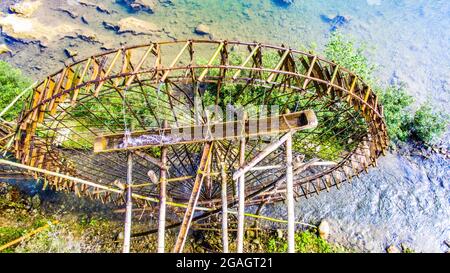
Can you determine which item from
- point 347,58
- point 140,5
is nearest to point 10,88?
point 140,5

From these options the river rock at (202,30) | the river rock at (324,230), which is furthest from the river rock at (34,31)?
the river rock at (324,230)

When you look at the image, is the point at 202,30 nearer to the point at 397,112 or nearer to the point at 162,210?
the point at 397,112

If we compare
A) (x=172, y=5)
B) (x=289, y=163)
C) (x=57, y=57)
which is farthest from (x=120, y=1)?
(x=289, y=163)

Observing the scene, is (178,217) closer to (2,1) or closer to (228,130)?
(228,130)

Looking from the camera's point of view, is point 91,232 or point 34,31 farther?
point 34,31

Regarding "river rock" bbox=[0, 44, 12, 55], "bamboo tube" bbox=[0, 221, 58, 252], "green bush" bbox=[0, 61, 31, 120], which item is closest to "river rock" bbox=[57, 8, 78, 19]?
"river rock" bbox=[0, 44, 12, 55]
